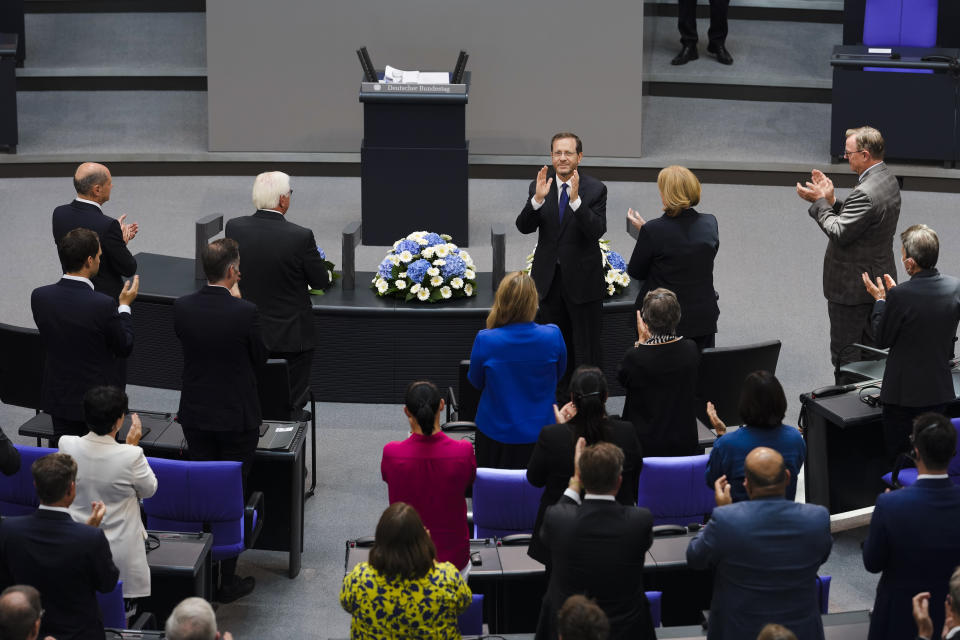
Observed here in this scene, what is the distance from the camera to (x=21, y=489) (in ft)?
16.5

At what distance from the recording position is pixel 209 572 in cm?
499

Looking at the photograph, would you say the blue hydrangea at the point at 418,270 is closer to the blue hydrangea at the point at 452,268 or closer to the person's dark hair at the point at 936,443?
the blue hydrangea at the point at 452,268

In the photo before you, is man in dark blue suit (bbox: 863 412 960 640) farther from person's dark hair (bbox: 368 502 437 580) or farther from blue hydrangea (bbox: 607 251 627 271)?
blue hydrangea (bbox: 607 251 627 271)

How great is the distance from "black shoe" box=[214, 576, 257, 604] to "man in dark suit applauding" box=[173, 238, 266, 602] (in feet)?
1.77

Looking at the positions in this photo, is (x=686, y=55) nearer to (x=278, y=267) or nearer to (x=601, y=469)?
(x=278, y=267)

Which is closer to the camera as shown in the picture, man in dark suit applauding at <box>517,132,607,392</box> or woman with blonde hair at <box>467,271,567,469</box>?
woman with blonde hair at <box>467,271,567,469</box>

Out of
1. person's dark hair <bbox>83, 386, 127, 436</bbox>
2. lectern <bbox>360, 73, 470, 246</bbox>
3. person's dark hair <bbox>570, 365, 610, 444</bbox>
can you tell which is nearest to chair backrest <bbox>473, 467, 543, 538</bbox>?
person's dark hair <bbox>570, 365, 610, 444</bbox>

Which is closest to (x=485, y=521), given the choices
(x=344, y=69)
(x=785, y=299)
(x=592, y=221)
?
(x=592, y=221)

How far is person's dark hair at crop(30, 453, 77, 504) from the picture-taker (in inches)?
155

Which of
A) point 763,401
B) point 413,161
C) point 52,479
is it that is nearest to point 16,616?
point 52,479

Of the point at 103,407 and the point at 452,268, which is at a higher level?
the point at 452,268

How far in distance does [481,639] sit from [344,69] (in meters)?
8.35

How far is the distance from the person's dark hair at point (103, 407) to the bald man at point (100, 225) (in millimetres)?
1777

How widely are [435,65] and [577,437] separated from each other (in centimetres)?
773
